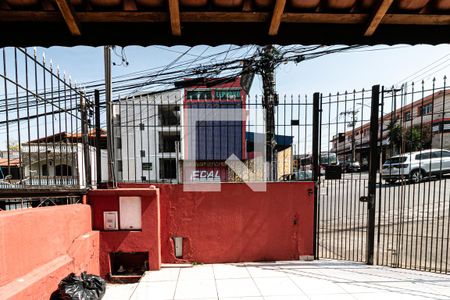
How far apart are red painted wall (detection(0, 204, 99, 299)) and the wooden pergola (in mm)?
1855

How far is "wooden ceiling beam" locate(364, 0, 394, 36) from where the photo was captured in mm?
1811

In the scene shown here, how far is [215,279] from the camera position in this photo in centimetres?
384

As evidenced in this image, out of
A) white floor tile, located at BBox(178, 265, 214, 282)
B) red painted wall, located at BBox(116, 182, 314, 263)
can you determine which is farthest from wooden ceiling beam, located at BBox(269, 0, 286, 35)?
white floor tile, located at BBox(178, 265, 214, 282)

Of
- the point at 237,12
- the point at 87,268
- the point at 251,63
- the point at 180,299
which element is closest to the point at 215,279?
the point at 180,299

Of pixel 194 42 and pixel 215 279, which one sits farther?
pixel 215 279

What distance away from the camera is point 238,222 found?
454cm

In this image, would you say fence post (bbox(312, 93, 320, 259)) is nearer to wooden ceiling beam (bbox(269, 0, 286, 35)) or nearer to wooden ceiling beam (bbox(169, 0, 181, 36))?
wooden ceiling beam (bbox(269, 0, 286, 35))

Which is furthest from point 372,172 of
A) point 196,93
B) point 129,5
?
point 196,93

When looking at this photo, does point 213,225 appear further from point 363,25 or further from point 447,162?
point 447,162

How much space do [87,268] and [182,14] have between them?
3880 mm

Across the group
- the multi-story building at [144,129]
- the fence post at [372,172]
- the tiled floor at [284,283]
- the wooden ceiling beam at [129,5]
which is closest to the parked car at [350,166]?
the fence post at [372,172]

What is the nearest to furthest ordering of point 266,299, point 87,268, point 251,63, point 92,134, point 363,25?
point 363,25 < point 266,299 < point 87,268 < point 92,134 < point 251,63

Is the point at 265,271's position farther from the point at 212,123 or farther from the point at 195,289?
the point at 212,123

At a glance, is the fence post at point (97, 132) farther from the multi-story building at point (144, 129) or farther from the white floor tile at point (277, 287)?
the white floor tile at point (277, 287)
